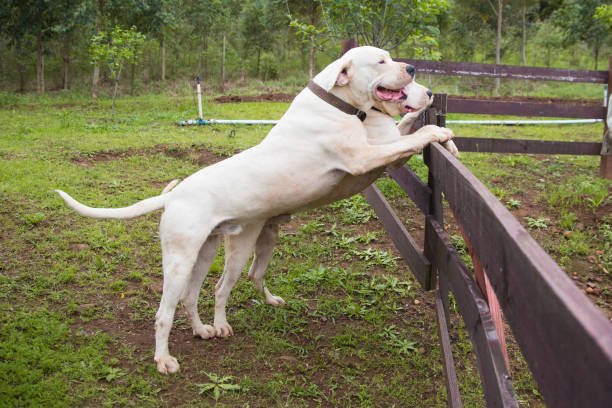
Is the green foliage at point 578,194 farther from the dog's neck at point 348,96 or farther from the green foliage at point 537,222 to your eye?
the dog's neck at point 348,96

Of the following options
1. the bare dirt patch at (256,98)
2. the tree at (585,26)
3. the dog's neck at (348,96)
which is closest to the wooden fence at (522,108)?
the dog's neck at (348,96)

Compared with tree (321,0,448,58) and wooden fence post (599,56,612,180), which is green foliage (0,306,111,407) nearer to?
tree (321,0,448,58)

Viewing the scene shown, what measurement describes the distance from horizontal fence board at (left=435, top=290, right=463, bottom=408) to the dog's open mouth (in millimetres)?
1194

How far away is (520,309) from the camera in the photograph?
119 cm

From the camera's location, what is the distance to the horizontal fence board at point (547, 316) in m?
0.82

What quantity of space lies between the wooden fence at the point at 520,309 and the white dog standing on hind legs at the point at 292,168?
1.58ft

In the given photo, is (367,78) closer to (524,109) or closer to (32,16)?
(524,109)

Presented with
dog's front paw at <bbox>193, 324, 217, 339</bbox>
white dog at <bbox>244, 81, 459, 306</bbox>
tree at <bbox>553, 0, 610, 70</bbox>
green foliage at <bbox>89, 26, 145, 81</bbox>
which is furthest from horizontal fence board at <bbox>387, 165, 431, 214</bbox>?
tree at <bbox>553, 0, 610, 70</bbox>

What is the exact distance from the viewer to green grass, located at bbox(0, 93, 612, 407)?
9.81ft

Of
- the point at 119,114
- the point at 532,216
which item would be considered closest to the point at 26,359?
the point at 532,216

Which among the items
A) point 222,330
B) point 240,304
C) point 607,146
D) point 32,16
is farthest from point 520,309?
point 32,16

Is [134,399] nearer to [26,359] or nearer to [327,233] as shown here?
[26,359]

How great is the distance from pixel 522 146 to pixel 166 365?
16.1 feet

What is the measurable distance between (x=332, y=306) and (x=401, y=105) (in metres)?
1.80
